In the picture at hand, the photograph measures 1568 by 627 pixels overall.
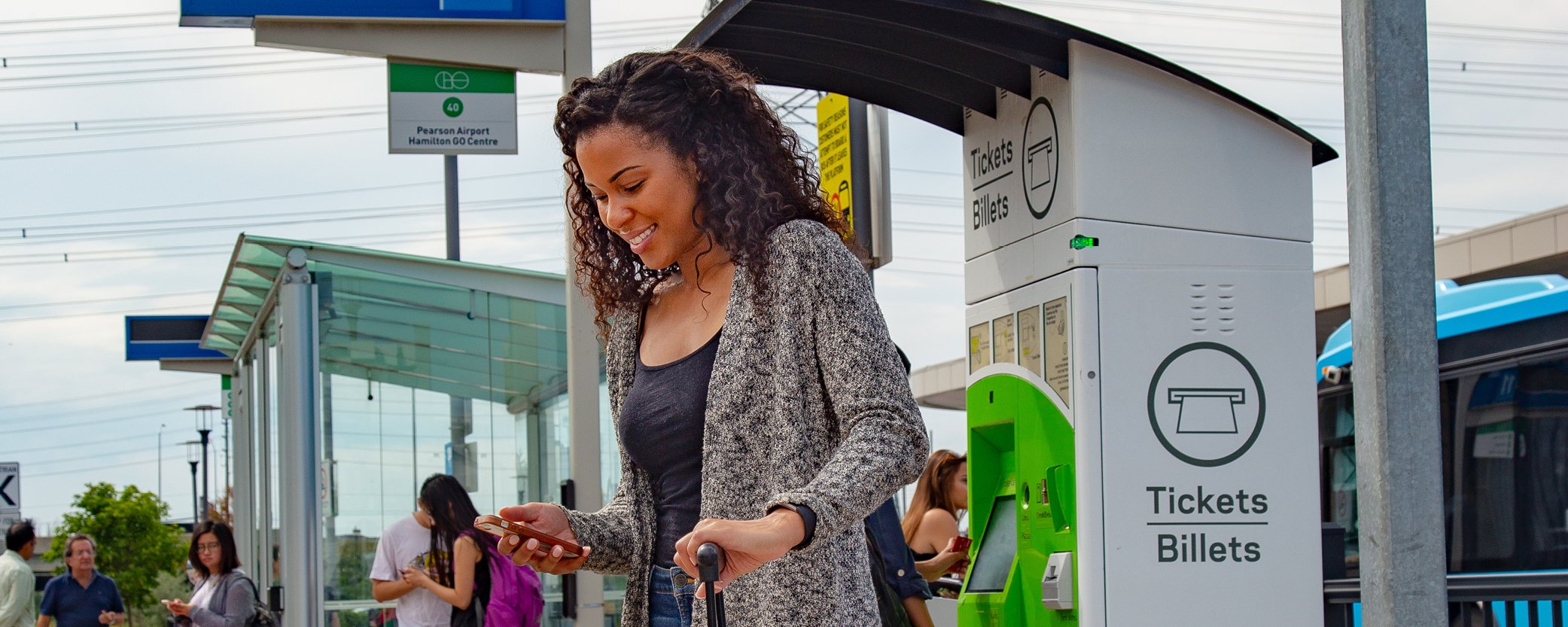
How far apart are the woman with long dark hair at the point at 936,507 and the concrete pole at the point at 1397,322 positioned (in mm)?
4214

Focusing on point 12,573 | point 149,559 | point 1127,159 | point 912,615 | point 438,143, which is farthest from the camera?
point 149,559

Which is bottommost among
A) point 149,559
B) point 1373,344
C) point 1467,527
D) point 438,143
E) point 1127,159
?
point 149,559

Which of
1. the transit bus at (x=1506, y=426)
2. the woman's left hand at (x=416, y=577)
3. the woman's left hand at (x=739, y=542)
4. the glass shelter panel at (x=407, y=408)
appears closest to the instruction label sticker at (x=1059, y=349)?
the woman's left hand at (x=739, y=542)

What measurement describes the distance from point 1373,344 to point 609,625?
585cm

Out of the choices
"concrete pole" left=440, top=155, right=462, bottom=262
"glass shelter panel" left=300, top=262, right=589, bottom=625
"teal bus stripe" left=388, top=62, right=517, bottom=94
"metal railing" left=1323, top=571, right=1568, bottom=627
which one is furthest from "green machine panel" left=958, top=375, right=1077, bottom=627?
"concrete pole" left=440, top=155, right=462, bottom=262

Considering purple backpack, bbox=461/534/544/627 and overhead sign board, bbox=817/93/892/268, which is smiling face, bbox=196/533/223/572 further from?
overhead sign board, bbox=817/93/892/268

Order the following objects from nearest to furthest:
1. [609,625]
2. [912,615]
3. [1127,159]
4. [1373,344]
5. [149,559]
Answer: [1373,344] < [1127,159] < [912,615] < [609,625] < [149,559]

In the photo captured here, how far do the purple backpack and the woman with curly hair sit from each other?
479cm

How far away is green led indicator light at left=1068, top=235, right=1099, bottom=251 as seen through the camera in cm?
389

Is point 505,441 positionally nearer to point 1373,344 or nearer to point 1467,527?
point 1467,527

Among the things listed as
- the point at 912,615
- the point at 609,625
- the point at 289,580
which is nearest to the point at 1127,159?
the point at 912,615

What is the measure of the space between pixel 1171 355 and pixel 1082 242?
15.2 inches

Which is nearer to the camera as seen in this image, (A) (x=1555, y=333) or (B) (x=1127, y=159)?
(B) (x=1127, y=159)

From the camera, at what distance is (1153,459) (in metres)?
3.95
